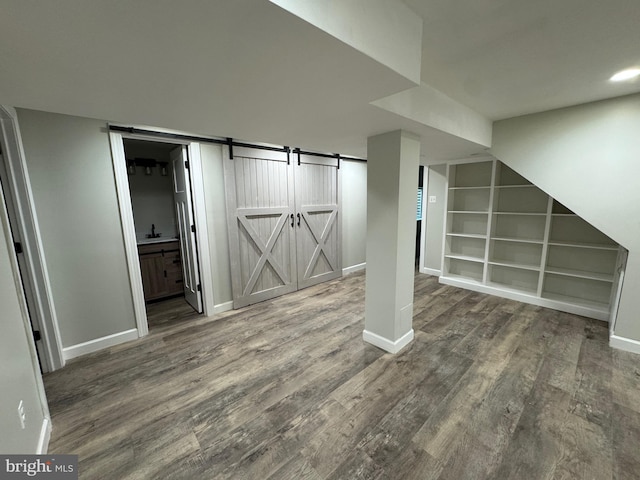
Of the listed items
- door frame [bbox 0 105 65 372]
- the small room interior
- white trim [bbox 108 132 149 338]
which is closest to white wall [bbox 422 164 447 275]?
the small room interior

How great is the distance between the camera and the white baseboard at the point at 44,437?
4.94ft

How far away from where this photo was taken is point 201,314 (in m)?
3.36

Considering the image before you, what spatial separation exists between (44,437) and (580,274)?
5275mm

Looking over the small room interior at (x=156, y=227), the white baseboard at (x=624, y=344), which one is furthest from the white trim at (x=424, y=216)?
the small room interior at (x=156, y=227)

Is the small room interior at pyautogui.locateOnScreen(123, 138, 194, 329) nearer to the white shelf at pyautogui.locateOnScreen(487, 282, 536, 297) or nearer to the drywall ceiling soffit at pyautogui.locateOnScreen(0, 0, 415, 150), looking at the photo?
the drywall ceiling soffit at pyautogui.locateOnScreen(0, 0, 415, 150)

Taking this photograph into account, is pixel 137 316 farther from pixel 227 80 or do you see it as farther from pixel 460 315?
pixel 460 315

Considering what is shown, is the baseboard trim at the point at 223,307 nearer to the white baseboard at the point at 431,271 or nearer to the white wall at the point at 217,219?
the white wall at the point at 217,219

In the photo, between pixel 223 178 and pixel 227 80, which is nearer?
pixel 227 80

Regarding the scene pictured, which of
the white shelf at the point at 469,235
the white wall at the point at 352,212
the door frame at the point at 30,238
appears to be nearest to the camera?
the door frame at the point at 30,238

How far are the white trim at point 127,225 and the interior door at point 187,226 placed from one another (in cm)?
58

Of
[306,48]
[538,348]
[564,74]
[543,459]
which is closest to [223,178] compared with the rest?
[306,48]

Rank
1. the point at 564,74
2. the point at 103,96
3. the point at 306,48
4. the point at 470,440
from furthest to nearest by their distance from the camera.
A: the point at 564,74
the point at 470,440
the point at 103,96
the point at 306,48

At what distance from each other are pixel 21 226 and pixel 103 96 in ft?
5.41

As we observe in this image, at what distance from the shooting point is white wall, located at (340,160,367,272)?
4770mm
